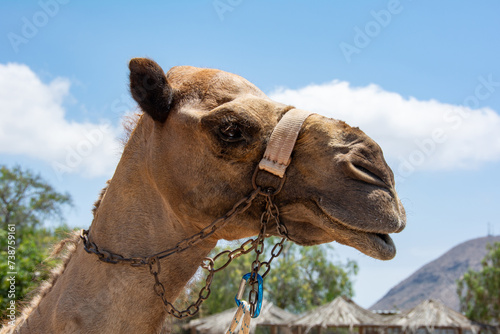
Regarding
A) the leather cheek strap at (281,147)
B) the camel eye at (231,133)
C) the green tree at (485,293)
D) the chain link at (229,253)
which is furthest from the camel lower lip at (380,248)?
the green tree at (485,293)

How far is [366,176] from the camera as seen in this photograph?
2.39 m

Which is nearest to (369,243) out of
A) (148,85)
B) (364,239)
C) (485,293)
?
(364,239)

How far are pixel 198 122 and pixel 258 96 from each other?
48 cm

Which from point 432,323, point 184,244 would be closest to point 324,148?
point 184,244

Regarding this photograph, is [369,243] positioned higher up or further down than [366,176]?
further down

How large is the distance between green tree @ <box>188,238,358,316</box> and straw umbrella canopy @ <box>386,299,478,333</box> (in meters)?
13.3

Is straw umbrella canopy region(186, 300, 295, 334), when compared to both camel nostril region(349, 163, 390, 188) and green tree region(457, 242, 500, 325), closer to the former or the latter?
green tree region(457, 242, 500, 325)

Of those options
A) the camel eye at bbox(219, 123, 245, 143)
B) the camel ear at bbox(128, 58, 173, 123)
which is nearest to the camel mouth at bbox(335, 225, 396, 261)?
the camel eye at bbox(219, 123, 245, 143)

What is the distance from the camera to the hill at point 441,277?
99625 mm

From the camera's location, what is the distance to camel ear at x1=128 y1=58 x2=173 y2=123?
2.81 meters

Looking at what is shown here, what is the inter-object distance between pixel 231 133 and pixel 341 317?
23.5m

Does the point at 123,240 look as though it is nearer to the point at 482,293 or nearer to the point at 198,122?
the point at 198,122

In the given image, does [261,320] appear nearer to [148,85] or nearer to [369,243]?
[148,85]

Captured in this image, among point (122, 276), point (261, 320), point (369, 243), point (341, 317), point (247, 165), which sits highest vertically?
point (341, 317)
